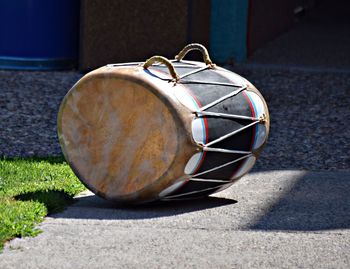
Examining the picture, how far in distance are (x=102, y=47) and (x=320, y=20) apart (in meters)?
7.18

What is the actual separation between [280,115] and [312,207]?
12.2ft

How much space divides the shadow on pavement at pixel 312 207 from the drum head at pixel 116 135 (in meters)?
0.73

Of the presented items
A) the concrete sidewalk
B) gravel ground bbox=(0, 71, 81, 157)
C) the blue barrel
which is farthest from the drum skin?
the blue barrel

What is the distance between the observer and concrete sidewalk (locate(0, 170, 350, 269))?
4449 mm

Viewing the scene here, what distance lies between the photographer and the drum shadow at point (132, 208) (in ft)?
17.5

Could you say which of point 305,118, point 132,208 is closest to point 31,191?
point 132,208

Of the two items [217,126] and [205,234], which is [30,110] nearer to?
[217,126]

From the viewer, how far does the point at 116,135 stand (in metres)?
5.55

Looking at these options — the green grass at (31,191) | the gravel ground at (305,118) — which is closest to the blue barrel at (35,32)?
the gravel ground at (305,118)

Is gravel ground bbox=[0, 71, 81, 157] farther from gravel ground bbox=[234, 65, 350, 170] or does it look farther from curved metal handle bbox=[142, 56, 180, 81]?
curved metal handle bbox=[142, 56, 180, 81]

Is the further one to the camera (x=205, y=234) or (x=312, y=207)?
(x=312, y=207)

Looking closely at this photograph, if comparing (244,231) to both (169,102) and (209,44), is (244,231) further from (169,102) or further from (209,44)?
(209,44)

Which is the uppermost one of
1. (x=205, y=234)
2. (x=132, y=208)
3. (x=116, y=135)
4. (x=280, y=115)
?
(x=116, y=135)

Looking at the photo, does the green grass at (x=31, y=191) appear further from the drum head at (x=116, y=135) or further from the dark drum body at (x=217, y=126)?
the dark drum body at (x=217, y=126)
